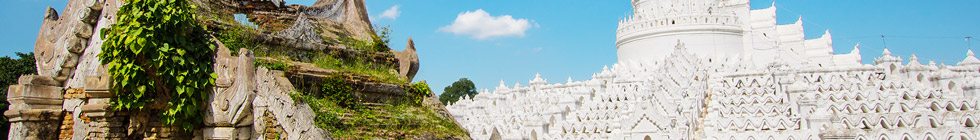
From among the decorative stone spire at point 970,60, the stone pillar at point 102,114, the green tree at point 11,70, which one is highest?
the green tree at point 11,70

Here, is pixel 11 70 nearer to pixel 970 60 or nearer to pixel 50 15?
pixel 50 15

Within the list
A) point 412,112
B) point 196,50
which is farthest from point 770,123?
point 196,50

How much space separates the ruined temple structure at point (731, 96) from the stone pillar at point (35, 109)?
5.30 m

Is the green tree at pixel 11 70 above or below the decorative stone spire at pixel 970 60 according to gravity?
above

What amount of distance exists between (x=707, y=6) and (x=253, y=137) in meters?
16.5

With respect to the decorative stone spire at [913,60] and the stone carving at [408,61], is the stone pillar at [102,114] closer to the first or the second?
the stone carving at [408,61]

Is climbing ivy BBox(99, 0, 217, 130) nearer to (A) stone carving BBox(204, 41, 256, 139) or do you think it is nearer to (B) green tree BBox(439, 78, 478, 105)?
(A) stone carving BBox(204, 41, 256, 139)

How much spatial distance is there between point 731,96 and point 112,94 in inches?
395

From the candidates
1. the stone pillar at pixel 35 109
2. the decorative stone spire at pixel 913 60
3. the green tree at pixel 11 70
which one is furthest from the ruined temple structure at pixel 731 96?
the green tree at pixel 11 70

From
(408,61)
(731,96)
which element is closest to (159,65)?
(408,61)

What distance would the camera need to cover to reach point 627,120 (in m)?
9.65

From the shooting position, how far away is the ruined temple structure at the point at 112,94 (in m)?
7.66

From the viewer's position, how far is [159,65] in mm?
7809

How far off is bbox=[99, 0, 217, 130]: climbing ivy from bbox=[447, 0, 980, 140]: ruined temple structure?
11.3ft
